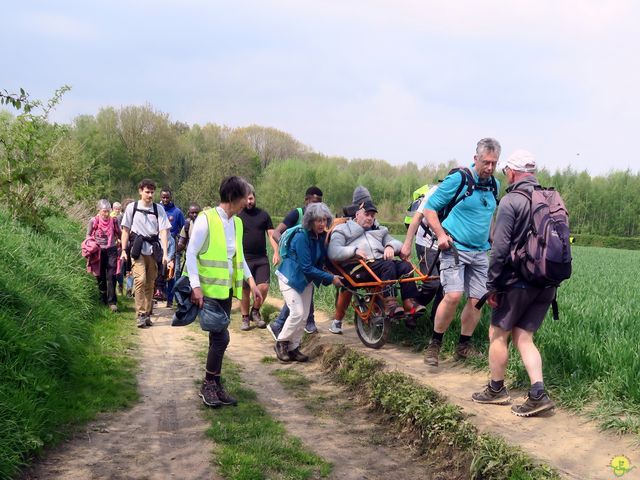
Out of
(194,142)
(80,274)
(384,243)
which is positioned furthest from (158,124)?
(384,243)

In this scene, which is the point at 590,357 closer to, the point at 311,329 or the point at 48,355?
the point at 311,329

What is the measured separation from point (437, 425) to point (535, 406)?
2.56 ft

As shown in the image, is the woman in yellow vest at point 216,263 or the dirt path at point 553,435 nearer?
the dirt path at point 553,435

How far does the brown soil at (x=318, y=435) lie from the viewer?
3.82m

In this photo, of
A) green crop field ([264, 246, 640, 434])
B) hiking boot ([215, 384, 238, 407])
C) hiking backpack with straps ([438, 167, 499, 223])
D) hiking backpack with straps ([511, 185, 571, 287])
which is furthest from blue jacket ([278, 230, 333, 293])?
hiking backpack with straps ([511, 185, 571, 287])

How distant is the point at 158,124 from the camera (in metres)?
53.3

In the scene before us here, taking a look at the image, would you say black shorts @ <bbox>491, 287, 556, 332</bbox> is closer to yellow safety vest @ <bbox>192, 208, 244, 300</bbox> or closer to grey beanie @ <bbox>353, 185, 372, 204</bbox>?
yellow safety vest @ <bbox>192, 208, 244, 300</bbox>

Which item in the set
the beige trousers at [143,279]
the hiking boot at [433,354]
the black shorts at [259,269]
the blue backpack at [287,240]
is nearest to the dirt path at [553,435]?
the hiking boot at [433,354]

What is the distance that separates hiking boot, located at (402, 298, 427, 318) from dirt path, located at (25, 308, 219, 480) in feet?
8.00

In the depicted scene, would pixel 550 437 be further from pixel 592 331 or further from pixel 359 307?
pixel 359 307

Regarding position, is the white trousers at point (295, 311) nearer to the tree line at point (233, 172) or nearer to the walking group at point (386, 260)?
the walking group at point (386, 260)

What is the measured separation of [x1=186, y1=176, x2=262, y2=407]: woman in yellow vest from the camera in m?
4.99

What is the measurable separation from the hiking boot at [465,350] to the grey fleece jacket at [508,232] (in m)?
1.71

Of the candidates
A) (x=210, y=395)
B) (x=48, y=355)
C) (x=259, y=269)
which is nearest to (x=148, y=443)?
(x=210, y=395)
